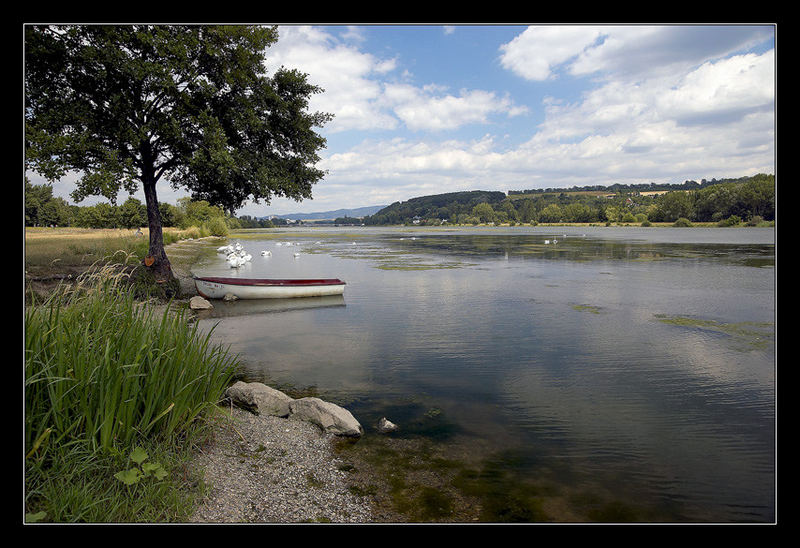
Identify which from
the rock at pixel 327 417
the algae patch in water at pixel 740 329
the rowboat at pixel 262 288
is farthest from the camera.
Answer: the rowboat at pixel 262 288

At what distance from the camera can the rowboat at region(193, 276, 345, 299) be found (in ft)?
68.3

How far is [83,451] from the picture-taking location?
4391 millimetres

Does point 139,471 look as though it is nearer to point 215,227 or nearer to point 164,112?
point 164,112

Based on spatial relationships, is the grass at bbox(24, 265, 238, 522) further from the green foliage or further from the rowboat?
the green foliage

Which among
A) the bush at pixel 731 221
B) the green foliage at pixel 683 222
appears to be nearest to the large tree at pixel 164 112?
the bush at pixel 731 221

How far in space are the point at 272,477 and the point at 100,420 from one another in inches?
87.3

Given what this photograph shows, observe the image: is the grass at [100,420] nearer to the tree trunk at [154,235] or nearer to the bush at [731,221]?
the tree trunk at [154,235]

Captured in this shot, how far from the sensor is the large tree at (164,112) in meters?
15.6

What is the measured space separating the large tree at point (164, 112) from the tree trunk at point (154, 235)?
49mm

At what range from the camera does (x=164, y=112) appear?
1769cm

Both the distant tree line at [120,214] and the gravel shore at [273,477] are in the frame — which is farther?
the distant tree line at [120,214]
